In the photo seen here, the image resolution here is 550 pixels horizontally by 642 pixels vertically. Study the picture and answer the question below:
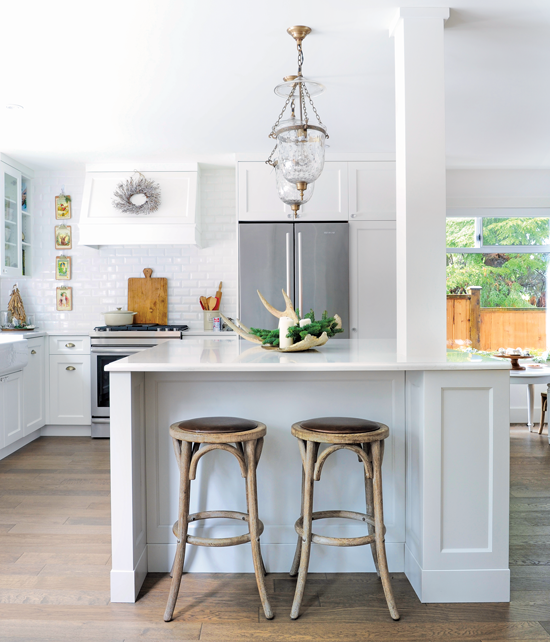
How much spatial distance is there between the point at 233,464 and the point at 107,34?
206 cm

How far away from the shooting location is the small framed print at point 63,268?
5164mm

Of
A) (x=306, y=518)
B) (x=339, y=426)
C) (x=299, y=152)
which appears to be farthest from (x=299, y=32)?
(x=306, y=518)

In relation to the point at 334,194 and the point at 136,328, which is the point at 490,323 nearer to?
the point at 334,194

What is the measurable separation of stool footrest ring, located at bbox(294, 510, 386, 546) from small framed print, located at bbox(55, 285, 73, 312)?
148 inches

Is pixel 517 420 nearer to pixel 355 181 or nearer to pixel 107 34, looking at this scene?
pixel 355 181

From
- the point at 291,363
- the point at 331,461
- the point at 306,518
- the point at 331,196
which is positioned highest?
the point at 331,196

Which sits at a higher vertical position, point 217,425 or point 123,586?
point 217,425

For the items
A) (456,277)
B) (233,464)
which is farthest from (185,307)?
(233,464)

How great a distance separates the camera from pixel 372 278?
4.66 metres

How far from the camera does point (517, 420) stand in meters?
5.23

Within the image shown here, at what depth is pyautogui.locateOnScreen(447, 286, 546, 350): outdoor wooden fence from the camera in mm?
5387

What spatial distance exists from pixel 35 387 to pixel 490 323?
4.31 m

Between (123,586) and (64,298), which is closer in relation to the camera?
(123,586)

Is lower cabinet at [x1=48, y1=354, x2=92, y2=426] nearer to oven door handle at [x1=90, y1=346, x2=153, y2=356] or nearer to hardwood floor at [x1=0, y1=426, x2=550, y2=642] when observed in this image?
oven door handle at [x1=90, y1=346, x2=153, y2=356]
